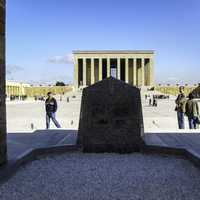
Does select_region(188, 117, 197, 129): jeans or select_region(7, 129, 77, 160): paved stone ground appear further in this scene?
select_region(188, 117, 197, 129): jeans

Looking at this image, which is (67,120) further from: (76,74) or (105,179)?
(76,74)

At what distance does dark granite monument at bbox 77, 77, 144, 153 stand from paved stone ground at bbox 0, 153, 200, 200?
15.2 inches

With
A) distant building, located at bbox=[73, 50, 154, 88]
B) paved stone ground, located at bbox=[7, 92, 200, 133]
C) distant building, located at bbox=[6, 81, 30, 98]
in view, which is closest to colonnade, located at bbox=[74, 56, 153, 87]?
distant building, located at bbox=[73, 50, 154, 88]

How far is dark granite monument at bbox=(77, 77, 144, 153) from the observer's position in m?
8.28

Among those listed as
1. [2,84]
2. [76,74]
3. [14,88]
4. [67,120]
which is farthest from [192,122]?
[14,88]

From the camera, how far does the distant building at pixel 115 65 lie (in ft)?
331

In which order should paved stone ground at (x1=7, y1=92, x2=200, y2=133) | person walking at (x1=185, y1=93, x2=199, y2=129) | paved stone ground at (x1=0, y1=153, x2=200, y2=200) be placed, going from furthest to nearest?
1. paved stone ground at (x1=7, y1=92, x2=200, y2=133)
2. person walking at (x1=185, y1=93, x2=199, y2=129)
3. paved stone ground at (x1=0, y1=153, x2=200, y2=200)

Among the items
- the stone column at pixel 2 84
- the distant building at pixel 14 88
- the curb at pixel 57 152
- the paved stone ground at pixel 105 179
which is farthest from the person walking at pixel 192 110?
the distant building at pixel 14 88

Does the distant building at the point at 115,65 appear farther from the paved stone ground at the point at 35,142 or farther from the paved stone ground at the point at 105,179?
the paved stone ground at the point at 105,179

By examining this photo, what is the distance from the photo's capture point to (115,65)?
346 ft

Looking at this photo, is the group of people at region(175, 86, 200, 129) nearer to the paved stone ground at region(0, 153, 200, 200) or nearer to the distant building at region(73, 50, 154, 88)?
the paved stone ground at region(0, 153, 200, 200)

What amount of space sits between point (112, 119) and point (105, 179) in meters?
2.48

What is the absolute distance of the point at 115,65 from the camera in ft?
346

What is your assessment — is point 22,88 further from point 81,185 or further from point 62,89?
point 81,185
